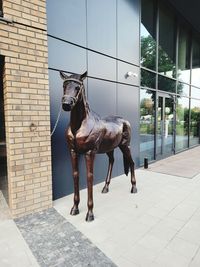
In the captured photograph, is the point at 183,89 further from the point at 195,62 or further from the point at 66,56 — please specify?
the point at 66,56

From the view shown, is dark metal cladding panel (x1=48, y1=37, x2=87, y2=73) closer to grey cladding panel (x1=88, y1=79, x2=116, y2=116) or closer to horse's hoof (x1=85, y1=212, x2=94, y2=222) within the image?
grey cladding panel (x1=88, y1=79, x2=116, y2=116)

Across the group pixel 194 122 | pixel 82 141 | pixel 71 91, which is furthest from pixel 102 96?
pixel 194 122

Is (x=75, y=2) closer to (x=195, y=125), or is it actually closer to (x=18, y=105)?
(x=18, y=105)

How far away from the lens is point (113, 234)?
2.24m

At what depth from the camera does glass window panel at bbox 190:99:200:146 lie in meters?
8.84

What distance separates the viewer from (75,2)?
339 cm

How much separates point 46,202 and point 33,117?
1207mm

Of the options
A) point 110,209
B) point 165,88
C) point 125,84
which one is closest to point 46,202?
point 110,209

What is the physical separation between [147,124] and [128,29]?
2442mm

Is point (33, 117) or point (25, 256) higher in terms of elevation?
point (33, 117)

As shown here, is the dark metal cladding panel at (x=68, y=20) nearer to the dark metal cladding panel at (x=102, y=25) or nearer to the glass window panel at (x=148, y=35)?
the dark metal cladding panel at (x=102, y=25)

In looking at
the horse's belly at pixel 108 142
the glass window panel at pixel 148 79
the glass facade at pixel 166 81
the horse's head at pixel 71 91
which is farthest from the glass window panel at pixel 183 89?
the horse's head at pixel 71 91

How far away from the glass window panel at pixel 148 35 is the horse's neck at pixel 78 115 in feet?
11.2

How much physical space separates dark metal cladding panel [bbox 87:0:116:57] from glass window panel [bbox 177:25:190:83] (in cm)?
399
